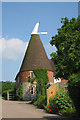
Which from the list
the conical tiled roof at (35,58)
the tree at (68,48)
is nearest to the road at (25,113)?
the tree at (68,48)

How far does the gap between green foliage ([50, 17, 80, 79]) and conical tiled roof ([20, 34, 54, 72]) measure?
1206 centimetres

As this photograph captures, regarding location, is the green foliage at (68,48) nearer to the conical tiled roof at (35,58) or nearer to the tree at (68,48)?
the tree at (68,48)

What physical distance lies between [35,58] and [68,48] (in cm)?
1431

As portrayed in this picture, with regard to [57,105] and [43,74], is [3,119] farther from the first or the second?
[43,74]

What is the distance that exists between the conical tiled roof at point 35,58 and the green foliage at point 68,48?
39.6 ft

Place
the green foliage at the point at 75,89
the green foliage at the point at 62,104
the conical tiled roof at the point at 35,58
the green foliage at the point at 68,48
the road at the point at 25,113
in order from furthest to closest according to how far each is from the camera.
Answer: the conical tiled roof at the point at 35,58, the green foliage at the point at 68,48, the green foliage at the point at 62,104, the road at the point at 25,113, the green foliage at the point at 75,89

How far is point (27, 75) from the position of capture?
3700cm

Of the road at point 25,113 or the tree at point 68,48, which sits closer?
the road at point 25,113

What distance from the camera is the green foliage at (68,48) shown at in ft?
75.9

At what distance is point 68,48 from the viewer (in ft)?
78.6

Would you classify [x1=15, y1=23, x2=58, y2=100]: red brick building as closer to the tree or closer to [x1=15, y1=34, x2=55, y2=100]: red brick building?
[x1=15, y1=34, x2=55, y2=100]: red brick building

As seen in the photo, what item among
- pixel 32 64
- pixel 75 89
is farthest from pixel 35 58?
pixel 75 89

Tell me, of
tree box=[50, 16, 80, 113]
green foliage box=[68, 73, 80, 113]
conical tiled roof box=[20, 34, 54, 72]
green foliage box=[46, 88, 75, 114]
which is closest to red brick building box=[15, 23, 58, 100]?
conical tiled roof box=[20, 34, 54, 72]

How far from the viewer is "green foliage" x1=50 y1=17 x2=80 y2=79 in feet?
75.9
